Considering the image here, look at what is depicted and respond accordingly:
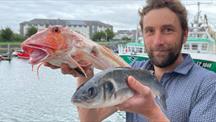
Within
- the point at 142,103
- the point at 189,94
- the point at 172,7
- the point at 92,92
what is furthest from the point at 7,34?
the point at 92,92

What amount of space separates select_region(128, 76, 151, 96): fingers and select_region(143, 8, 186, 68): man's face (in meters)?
0.86

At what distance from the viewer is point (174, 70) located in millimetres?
3688

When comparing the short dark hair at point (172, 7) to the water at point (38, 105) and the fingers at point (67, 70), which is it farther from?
the water at point (38, 105)

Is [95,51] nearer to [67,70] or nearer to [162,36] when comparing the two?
[67,70]

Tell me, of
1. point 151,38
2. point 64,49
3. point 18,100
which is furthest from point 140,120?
point 18,100

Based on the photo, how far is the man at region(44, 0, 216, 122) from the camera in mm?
3426

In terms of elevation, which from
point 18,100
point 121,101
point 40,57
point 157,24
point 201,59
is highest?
point 157,24

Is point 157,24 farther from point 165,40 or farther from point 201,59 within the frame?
point 201,59

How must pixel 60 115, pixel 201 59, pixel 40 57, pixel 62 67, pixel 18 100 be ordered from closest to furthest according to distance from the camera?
1. pixel 40 57
2. pixel 62 67
3. pixel 60 115
4. pixel 18 100
5. pixel 201 59

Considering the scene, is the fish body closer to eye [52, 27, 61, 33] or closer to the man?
eye [52, 27, 61, 33]

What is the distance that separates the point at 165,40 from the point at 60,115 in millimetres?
18993

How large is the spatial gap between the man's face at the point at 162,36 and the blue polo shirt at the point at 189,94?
133mm

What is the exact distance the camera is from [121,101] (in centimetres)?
264

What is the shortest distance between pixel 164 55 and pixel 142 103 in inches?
35.3
